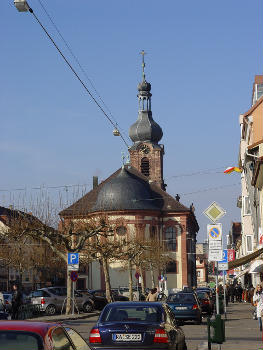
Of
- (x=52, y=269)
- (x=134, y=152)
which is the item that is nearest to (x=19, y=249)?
(x=52, y=269)

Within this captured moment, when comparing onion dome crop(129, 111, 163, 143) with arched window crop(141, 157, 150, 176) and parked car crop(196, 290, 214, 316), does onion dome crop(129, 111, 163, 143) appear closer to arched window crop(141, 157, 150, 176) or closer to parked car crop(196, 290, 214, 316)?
arched window crop(141, 157, 150, 176)

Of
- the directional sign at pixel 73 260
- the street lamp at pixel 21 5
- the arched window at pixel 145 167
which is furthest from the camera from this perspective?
the arched window at pixel 145 167

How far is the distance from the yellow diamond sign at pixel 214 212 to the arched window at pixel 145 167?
A: 312 ft

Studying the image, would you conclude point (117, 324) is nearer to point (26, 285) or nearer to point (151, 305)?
point (151, 305)

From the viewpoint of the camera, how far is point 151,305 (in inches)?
636

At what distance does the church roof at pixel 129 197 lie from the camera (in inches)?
3967

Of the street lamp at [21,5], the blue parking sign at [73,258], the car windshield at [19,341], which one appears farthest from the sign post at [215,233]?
the blue parking sign at [73,258]

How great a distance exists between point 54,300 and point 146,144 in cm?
7042

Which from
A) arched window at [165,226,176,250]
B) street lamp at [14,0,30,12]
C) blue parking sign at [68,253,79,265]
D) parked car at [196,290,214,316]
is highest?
arched window at [165,226,176,250]

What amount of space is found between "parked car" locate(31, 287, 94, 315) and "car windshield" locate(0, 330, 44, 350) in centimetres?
3961

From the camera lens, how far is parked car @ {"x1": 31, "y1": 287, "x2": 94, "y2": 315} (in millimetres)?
47125

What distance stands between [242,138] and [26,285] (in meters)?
40.6

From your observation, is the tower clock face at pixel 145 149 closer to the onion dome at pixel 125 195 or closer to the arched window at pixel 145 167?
the arched window at pixel 145 167

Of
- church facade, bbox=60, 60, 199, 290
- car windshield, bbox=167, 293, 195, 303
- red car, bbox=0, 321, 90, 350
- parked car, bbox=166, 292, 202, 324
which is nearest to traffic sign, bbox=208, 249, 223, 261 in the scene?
parked car, bbox=166, 292, 202, 324
